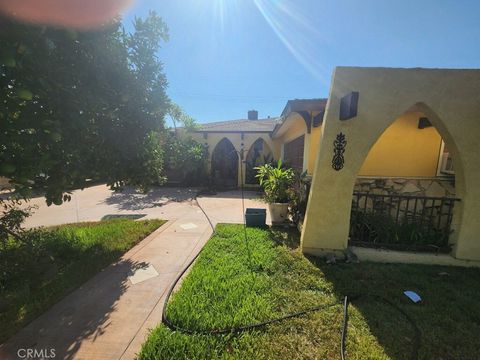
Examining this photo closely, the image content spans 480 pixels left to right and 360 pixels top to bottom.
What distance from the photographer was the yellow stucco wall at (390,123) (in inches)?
151

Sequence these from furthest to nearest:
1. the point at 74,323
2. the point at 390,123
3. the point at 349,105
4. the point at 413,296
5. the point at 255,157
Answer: the point at 255,157 < the point at 390,123 < the point at 349,105 < the point at 413,296 < the point at 74,323

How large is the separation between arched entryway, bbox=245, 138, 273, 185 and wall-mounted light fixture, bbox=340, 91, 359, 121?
34.1 feet

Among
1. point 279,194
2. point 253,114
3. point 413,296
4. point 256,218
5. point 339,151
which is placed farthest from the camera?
point 253,114

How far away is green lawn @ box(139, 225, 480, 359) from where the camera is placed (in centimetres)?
231

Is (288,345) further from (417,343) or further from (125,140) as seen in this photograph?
(125,140)

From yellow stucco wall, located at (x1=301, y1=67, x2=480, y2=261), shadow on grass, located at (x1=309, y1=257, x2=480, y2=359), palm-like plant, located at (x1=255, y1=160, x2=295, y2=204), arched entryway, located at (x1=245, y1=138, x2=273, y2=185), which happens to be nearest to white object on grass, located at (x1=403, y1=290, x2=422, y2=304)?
shadow on grass, located at (x1=309, y1=257, x2=480, y2=359)

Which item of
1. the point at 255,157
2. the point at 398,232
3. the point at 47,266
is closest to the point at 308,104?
the point at 398,232

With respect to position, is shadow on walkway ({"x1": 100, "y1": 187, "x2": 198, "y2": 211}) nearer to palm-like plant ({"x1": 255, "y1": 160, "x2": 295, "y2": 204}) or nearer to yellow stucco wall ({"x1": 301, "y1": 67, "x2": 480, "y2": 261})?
palm-like plant ({"x1": 255, "y1": 160, "x2": 295, "y2": 204})

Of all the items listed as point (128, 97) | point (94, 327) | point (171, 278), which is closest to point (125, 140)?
point (128, 97)

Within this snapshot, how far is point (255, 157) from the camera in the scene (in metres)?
14.8

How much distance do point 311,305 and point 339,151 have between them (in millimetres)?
2620

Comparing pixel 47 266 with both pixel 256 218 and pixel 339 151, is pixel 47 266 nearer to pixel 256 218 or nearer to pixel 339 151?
pixel 256 218

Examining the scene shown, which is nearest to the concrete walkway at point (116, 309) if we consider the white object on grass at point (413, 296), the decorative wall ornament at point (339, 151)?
the decorative wall ornament at point (339, 151)

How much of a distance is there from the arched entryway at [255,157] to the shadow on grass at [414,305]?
34.6ft
